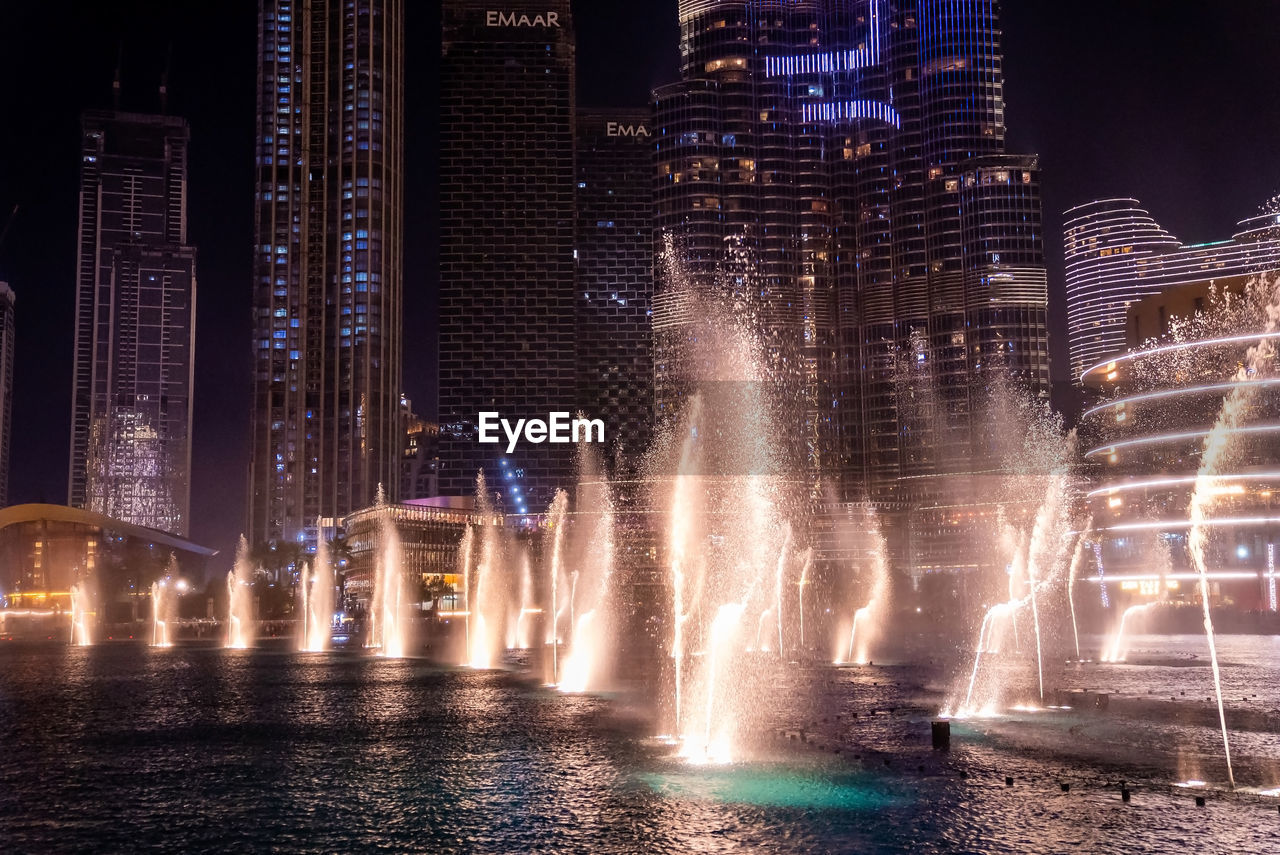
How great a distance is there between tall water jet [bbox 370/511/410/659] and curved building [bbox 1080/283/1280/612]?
64499 mm

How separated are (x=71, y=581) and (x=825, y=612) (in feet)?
440

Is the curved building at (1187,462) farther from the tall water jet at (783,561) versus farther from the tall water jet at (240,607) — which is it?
the tall water jet at (240,607)

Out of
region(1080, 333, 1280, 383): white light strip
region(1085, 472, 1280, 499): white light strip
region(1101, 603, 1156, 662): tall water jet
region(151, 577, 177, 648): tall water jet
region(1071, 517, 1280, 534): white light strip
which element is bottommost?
region(1101, 603, 1156, 662): tall water jet

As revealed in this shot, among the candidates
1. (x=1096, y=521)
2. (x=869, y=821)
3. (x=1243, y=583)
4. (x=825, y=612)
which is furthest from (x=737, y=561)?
(x=869, y=821)

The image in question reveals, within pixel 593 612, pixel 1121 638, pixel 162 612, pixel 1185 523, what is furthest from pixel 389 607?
pixel 1185 523

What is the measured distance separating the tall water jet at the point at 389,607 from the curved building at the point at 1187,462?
212ft

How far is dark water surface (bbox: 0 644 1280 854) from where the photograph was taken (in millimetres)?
19625

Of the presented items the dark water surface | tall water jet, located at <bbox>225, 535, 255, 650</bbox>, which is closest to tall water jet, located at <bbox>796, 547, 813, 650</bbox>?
tall water jet, located at <bbox>225, 535, 255, 650</bbox>

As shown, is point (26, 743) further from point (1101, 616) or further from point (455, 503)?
point (455, 503)

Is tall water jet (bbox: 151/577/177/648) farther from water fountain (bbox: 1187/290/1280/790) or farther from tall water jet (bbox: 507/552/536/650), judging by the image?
water fountain (bbox: 1187/290/1280/790)

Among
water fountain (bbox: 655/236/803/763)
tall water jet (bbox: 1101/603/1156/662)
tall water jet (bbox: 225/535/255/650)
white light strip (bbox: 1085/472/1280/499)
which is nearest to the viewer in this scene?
water fountain (bbox: 655/236/803/763)

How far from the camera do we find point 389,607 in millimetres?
104938

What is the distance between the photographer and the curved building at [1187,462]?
9244cm

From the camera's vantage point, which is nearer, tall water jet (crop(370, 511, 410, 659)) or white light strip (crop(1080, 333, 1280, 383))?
tall water jet (crop(370, 511, 410, 659))
